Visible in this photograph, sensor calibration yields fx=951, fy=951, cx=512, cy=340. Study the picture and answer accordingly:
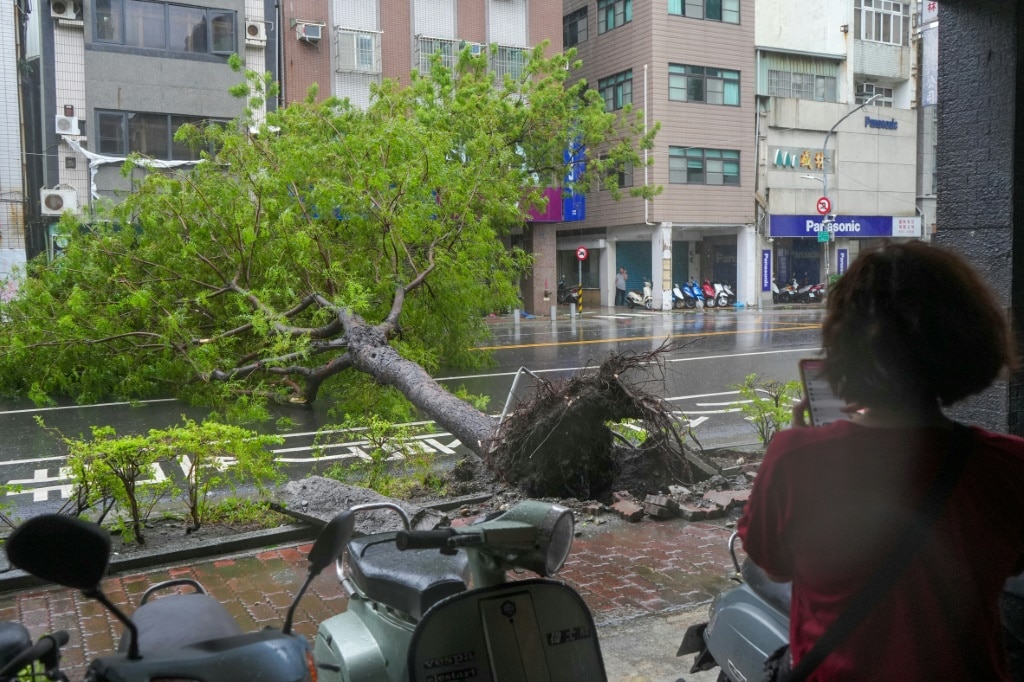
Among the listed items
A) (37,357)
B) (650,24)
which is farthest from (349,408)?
(650,24)

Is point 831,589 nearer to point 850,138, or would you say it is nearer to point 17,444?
point 17,444

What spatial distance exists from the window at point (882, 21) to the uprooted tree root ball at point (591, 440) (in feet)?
122

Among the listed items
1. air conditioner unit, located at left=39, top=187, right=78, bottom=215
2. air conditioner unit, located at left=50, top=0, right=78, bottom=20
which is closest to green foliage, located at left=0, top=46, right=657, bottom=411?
air conditioner unit, located at left=39, top=187, right=78, bottom=215

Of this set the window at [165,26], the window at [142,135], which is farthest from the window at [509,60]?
the window at [142,135]

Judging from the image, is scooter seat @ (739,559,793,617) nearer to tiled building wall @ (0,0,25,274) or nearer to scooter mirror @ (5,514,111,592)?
scooter mirror @ (5,514,111,592)

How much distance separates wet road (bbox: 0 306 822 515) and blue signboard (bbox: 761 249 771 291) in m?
10.4

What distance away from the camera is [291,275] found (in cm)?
1046

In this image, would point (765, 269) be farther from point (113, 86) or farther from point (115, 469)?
point (115, 469)

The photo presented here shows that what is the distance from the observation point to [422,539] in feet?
7.27

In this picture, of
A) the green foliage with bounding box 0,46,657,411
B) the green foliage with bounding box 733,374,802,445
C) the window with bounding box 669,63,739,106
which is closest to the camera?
the green foliage with bounding box 733,374,802,445

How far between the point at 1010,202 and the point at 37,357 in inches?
432

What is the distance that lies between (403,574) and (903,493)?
1.40m

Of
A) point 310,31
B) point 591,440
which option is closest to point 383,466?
point 591,440

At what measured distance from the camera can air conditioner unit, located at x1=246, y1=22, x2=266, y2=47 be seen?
2597cm
